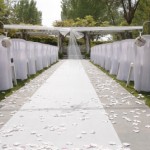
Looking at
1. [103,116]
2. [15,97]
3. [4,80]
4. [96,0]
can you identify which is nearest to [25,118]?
[103,116]

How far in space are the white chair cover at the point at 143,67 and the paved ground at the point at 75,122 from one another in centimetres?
51

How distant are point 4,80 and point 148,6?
1301 inches

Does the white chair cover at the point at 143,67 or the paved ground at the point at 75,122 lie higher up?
the white chair cover at the point at 143,67

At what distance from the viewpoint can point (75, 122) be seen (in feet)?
16.8

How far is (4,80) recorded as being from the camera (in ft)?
27.7

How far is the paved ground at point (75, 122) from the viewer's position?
411 cm

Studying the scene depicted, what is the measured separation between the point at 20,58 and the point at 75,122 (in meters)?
6.21

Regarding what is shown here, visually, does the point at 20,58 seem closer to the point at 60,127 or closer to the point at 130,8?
the point at 60,127

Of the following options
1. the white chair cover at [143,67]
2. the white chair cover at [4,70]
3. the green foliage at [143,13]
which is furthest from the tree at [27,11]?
the white chair cover at [143,67]

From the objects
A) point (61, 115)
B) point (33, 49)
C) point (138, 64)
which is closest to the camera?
point (61, 115)

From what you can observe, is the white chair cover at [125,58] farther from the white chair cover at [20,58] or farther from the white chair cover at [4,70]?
the white chair cover at [4,70]

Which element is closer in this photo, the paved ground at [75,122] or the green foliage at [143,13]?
the paved ground at [75,122]

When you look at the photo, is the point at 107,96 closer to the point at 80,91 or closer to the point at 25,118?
the point at 80,91

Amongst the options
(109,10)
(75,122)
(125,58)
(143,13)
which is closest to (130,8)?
(143,13)
